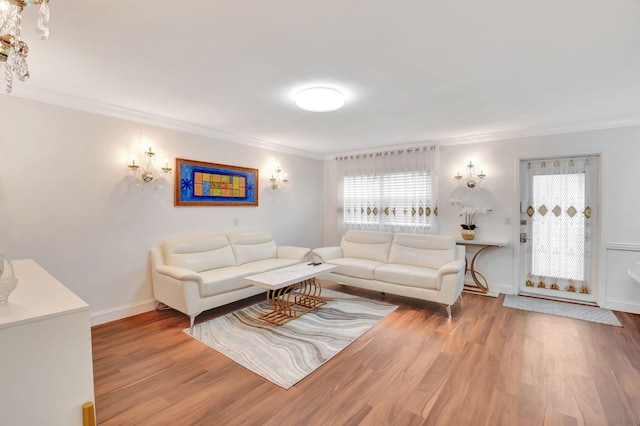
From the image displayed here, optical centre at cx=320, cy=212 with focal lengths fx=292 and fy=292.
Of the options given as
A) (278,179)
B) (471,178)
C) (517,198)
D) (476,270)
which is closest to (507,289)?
(476,270)

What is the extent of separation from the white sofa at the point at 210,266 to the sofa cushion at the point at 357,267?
1.86 ft

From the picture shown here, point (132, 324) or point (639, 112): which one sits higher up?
point (639, 112)

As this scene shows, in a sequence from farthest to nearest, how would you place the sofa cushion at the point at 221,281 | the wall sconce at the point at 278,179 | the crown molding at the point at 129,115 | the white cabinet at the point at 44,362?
the wall sconce at the point at 278,179 → the sofa cushion at the point at 221,281 → the crown molding at the point at 129,115 → the white cabinet at the point at 44,362

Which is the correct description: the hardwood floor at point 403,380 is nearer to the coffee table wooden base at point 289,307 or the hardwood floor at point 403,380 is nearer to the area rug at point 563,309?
the area rug at point 563,309

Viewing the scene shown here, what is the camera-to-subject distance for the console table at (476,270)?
4.21 metres

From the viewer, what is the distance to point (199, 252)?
3.87 m

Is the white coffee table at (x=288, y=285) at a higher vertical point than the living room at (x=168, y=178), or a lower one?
lower

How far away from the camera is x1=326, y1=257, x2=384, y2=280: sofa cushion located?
4.17 meters

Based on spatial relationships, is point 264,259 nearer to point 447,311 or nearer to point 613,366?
point 447,311

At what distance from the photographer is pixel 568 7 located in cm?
160

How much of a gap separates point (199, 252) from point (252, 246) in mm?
841

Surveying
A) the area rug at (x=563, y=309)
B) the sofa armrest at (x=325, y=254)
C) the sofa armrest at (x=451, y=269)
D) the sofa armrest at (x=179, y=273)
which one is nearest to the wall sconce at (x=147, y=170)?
the sofa armrest at (x=179, y=273)

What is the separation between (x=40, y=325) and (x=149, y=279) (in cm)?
278

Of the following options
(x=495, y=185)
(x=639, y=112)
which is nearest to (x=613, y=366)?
(x=495, y=185)
